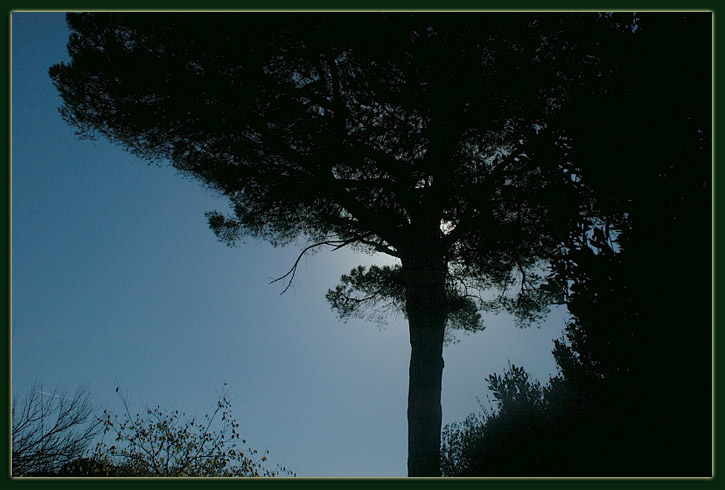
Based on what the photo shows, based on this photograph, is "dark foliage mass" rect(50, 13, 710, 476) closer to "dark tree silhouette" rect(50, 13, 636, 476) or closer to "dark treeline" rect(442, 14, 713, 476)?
"dark tree silhouette" rect(50, 13, 636, 476)

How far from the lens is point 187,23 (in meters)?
8.55

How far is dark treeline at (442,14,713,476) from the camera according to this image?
4195 millimetres

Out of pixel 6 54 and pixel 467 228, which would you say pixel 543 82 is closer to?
pixel 467 228

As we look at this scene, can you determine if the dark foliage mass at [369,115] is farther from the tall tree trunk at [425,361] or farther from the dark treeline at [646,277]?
the dark treeline at [646,277]

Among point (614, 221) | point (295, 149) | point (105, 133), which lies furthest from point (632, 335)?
point (105, 133)

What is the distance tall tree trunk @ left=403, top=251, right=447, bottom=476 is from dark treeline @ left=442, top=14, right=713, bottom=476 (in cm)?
217

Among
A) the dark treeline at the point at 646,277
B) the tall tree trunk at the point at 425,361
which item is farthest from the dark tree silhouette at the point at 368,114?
the dark treeline at the point at 646,277

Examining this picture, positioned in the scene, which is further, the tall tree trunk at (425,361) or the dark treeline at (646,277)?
the tall tree trunk at (425,361)

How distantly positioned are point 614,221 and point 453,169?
4.28m

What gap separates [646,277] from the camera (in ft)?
14.9

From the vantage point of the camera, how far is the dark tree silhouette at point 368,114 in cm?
818

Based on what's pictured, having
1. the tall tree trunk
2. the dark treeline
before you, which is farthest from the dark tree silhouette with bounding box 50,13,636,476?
the dark treeline

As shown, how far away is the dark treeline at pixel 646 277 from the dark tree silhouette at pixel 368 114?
7.42 ft

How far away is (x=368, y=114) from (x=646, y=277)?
5.70 meters
